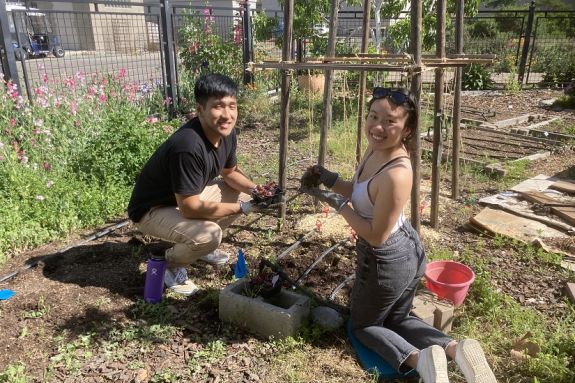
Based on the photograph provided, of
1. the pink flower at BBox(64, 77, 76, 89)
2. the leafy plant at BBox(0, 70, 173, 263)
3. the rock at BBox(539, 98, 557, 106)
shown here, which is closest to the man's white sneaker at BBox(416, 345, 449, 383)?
the leafy plant at BBox(0, 70, 173, 263)

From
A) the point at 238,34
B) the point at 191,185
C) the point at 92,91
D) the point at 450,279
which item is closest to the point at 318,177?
the point at 191,185

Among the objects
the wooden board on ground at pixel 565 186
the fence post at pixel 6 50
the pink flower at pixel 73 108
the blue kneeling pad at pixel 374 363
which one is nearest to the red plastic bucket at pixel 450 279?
the blue kneeling pad at pixel 374 363

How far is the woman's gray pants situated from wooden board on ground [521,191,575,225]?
2.48 m

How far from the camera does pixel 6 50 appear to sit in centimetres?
547

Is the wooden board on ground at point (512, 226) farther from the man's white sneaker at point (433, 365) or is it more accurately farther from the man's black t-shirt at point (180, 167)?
the man's black t-shirt at point (180, 167)

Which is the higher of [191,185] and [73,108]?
[73,108]

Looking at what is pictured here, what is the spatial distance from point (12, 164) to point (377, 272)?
3.55m

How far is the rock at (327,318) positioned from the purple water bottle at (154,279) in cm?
98

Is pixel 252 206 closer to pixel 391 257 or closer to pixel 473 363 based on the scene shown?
pixel 391 257

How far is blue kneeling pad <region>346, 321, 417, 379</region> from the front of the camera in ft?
7.91

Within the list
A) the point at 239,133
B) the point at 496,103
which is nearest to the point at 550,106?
the point at 496,103

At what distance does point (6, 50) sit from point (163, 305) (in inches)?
168

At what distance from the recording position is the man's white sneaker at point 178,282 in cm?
310

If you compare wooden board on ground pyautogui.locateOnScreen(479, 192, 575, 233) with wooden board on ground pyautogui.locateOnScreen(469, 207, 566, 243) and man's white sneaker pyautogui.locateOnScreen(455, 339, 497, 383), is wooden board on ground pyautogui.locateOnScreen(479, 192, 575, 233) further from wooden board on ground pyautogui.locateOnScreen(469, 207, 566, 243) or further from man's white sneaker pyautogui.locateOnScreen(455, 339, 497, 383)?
man's white sneaker pyautogui.locateOnScreen(455, 339, 497, 383)
